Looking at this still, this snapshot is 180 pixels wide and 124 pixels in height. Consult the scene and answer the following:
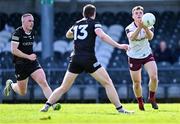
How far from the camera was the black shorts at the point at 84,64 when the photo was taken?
52.2 ft

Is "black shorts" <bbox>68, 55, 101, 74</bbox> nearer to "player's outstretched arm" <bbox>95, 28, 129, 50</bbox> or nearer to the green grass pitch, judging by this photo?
"player's outstretched arm" <bbox>95, 28, 129, 50</bbox>

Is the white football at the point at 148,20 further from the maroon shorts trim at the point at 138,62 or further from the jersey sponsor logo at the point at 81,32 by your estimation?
the jersey sponsor logo at the point at 81,32

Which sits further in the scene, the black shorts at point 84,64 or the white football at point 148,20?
the white football at point 148,20

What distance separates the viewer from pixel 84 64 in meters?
15.9

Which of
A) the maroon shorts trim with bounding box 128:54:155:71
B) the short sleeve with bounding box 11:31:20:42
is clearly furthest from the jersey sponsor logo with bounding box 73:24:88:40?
the maroon shorts trim with bounding box 128:54:155:71

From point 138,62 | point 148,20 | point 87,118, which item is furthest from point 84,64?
point 138,62

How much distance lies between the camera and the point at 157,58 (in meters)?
28.9

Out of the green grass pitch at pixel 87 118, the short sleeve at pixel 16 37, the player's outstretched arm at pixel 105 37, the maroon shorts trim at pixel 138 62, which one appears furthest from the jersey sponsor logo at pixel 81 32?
the maroon shorts trim at pixel 138 62

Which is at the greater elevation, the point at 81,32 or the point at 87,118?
the point at 81,32

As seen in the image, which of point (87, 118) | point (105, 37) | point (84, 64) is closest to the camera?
point (87, 118)

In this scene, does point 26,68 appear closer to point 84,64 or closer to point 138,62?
point 84,64

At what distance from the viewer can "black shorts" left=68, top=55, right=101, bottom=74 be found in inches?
626

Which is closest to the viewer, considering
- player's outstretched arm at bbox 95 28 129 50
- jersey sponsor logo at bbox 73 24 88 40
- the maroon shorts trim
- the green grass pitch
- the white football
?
the green grass pitch

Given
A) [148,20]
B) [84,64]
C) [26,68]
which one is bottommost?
[26,68]
